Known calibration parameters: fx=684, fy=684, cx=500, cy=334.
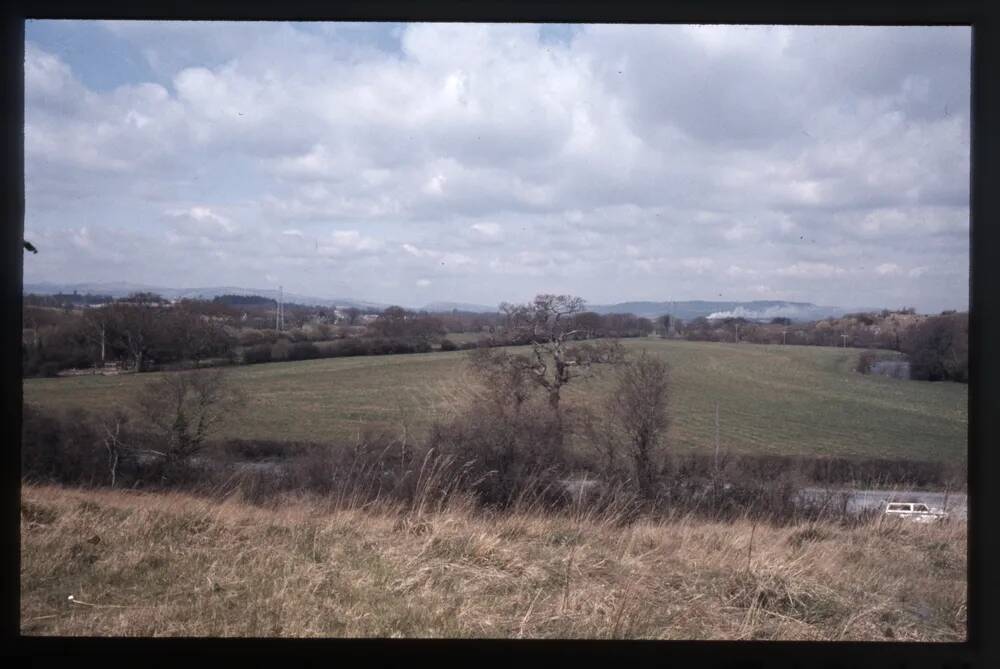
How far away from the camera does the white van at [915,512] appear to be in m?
5.18

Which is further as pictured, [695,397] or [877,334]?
[695,397]

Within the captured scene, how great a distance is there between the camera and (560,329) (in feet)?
23.1

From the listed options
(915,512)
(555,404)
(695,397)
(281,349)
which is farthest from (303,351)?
(915,512)

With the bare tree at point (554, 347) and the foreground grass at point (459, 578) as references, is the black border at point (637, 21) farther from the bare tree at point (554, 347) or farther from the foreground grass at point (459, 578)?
the bare tree at point (554, 347)

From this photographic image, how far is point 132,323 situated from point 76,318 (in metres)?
0.54

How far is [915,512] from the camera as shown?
18.0ft

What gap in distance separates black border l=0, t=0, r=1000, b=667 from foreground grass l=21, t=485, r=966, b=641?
0.32m

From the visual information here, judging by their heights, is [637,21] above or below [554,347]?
above

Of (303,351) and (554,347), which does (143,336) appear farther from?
(554,347)

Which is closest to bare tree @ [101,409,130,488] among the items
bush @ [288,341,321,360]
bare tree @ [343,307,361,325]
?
bush @ [288,341,321,360]

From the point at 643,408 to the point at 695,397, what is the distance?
71 centimetres

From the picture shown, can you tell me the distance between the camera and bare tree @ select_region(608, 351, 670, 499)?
285 inches

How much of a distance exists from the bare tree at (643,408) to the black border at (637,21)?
14.5 feet

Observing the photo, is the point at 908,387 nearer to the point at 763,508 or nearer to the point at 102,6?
the point at 763,508
